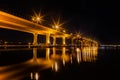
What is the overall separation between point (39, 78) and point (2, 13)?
3843 cm

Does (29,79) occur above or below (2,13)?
below

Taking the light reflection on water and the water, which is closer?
the water

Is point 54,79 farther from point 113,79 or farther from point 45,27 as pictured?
point 45,27

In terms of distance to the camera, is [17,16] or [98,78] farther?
[17,16]

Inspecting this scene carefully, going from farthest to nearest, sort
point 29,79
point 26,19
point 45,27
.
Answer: point 45,27 < point 26,19 < point 29,79

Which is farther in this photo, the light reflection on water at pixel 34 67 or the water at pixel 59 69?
the light reflection on water at pixel 34 67

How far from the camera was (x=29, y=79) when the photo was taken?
37.3ft

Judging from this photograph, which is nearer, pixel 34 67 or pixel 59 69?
pixel 59 69

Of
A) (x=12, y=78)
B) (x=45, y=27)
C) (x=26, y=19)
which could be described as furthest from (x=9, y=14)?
(x=12, y=78)

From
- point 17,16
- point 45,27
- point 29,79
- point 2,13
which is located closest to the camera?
point 29,79

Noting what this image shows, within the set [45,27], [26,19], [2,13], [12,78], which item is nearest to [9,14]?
[2,13]

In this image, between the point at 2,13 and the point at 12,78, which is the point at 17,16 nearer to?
the point at 2,13

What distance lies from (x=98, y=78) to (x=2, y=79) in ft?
15.7

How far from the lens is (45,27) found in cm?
8350
